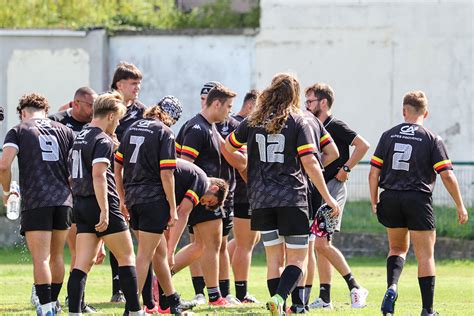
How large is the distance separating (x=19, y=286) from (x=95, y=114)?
5791 millimetres

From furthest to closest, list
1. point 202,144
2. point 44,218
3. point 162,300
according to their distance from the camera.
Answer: point 202,144, point 162,300, point 44,218

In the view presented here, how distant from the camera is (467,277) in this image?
18.0 metres

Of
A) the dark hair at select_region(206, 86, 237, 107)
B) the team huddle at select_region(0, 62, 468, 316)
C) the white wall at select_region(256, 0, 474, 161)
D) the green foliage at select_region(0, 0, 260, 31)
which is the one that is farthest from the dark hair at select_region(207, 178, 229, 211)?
the green foliage at select_region(0, 0, 260, 31)

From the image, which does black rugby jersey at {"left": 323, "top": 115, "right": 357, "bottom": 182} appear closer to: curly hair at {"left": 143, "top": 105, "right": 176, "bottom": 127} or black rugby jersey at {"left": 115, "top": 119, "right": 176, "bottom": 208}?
curly hair at {"left": 143, "top": 105, "right": 176, "bottom": 127}

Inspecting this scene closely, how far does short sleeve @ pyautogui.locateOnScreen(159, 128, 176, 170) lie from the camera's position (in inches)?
427

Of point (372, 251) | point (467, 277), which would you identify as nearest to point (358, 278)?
point (467, 277)

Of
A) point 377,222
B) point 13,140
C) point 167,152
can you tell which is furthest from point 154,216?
point 377,222

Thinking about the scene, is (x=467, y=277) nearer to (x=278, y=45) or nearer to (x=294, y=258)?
(x=294, y=258)

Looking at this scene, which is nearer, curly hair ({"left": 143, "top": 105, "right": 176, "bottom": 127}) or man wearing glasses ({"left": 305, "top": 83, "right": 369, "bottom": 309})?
curly hair ({"left": 143, "top": 105, "right": 176, "bottom": 127})

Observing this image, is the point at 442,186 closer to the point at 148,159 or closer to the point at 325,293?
the point at 325,293

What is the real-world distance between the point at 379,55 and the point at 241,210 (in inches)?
537

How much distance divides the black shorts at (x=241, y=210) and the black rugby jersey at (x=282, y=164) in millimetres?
2807

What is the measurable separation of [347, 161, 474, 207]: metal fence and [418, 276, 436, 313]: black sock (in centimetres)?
990

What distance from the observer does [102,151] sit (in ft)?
33.8
